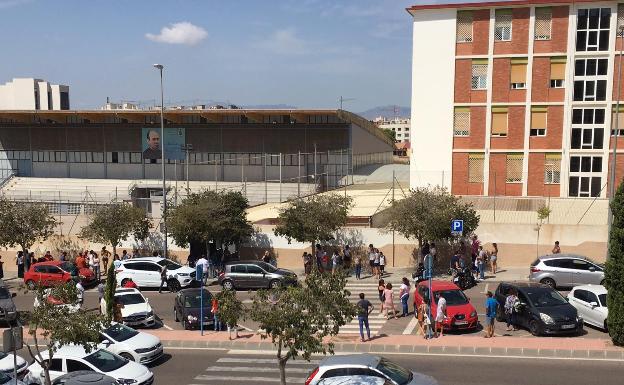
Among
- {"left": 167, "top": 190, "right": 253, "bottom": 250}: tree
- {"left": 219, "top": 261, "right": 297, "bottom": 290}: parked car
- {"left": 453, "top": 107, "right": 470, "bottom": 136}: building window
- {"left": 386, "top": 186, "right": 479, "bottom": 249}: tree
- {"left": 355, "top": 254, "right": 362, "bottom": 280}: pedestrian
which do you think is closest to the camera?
{"left": 219, "top": 261, "right": 297, "bottom": 290}: parked car

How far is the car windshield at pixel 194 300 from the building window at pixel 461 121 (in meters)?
24.5

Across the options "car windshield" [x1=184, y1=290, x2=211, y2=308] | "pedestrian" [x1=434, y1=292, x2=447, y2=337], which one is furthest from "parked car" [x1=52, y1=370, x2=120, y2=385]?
"pedestrian" [x1=434, y1=292, x2=447, y2=337]

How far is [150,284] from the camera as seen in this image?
30.0m

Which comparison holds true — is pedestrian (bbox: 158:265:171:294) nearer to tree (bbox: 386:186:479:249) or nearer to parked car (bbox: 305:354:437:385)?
tree (bbox: 386:186:479:249)

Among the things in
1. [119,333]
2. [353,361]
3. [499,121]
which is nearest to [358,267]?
[119,333]

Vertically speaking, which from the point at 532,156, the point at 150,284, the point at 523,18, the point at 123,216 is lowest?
the point at 150,284

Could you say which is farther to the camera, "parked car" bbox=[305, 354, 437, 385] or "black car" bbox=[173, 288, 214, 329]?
"black car" bbox=[173, 288, 214, 329]

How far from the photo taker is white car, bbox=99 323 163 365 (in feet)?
58.1

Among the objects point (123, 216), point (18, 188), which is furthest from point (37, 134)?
point (123, 216)

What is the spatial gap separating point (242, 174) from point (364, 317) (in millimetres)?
34750

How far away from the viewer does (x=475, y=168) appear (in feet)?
138

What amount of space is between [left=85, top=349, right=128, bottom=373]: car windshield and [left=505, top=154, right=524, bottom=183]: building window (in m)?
31.3

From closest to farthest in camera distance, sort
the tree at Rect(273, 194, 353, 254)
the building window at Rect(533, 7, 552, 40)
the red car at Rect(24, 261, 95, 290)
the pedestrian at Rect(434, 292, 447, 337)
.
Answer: the pedestrian at Rect(434, 292, 447, 337), the red car at Rect(24, 261, 95, 290), the tree at Rect(273, 194, 353, 254), the building window at Rect(533, 7, 552, 40)

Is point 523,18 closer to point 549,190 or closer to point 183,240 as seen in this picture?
point 549,190
